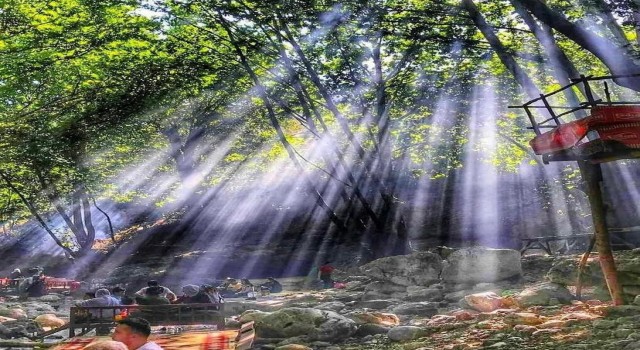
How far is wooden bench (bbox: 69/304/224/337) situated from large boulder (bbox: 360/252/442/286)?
736 centimetres

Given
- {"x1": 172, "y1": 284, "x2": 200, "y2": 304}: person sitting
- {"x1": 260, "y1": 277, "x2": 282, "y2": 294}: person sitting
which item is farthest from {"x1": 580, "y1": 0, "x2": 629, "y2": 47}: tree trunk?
{"x1": 260, "y1": 277, "x2": 282, "y2": 294}: person sitting

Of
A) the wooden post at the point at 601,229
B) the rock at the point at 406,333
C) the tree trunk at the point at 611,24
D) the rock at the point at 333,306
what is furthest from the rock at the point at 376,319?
the tree trunk at the point at 611,24

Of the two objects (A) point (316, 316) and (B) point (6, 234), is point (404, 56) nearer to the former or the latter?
(A) point (316, 316)

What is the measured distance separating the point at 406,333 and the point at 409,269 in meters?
7.68

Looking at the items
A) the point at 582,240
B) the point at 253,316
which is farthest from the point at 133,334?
the point at 582,240

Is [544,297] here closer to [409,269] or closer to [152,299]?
[409,269]

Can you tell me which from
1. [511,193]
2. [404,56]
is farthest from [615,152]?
[511,193]

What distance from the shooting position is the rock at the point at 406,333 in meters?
8.87

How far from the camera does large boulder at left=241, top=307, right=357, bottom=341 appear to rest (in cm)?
957

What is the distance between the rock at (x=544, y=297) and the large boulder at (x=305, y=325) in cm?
362

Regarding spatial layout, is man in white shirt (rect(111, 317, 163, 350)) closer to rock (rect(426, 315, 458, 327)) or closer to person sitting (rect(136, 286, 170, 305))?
rock (rect(426, 315, 458, 327))

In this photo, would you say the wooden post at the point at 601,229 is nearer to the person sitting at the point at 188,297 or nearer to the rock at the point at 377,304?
the rock at the point at 377,304

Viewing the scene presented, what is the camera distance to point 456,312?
35.4 feet

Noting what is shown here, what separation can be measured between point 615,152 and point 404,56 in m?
11.0
